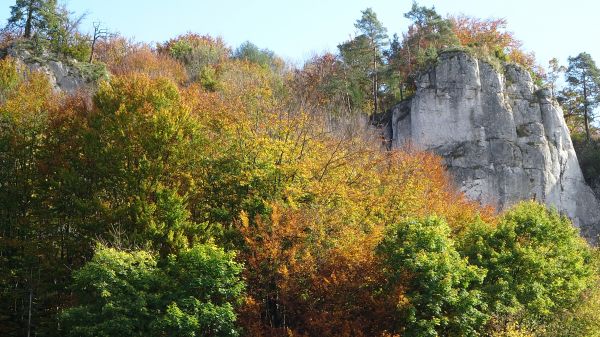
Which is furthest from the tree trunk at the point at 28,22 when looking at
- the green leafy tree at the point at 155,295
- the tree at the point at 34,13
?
the green leafy tree at the point at 155,295

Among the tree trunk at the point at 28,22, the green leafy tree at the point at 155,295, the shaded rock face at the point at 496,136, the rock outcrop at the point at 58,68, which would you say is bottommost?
the green leafy tree at the point at 155,295

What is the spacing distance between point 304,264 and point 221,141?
6.47 meters

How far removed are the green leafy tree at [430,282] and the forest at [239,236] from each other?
58mm

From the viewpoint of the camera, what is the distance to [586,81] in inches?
1977

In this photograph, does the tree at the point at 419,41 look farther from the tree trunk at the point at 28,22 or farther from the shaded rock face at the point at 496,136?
the tree trunk at the point at 28,22

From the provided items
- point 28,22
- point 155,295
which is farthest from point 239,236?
point 28,22

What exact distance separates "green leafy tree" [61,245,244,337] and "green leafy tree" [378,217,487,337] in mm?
4759

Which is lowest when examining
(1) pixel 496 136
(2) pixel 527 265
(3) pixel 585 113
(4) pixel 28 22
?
(2) pixel 527 265

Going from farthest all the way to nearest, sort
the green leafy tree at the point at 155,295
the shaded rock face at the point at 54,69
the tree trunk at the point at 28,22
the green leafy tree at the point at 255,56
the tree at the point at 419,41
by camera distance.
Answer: the green leafy tree at the point at 255,56 < the tree at the point at 419,41 < the tree trunk at the point at 28,22 < the shaded rock face at the point at 54,69 < the green leafy tree at the point at 155,295

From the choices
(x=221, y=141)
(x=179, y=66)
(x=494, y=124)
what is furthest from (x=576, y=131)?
(x=221, y=141)

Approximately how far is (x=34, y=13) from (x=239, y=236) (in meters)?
26.6

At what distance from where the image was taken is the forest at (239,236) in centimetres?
2034

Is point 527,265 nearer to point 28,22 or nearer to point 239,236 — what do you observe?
point 239,236

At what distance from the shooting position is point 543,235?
80.3ft
